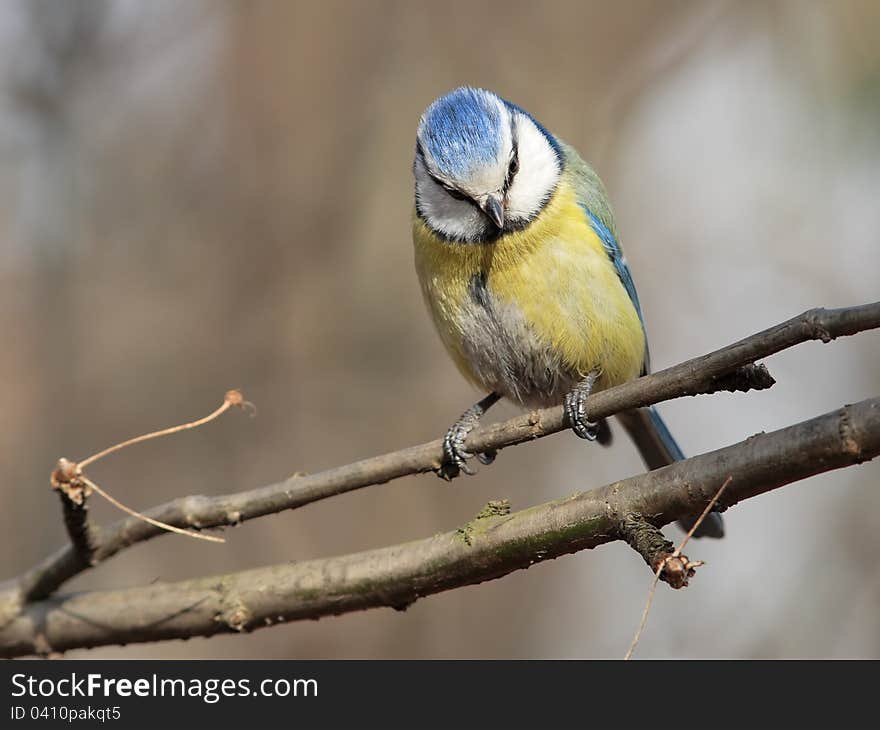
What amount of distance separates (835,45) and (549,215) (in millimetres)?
2709

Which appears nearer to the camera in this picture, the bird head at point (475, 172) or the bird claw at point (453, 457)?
the bird claw at point (453, 457)

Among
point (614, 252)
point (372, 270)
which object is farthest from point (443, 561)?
point (372, 270)

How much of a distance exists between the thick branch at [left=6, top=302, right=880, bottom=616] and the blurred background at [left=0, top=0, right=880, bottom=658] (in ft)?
6.34

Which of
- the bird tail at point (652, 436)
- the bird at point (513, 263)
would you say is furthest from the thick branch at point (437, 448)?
the bird tail at point (652, 436)

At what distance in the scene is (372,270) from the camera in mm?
4695

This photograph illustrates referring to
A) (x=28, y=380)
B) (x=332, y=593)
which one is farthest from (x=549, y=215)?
(x=28, y=380)

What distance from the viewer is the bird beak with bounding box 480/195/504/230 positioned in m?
2.63

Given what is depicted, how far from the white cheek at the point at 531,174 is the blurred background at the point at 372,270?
66.3 inches

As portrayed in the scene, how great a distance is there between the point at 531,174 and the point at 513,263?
1.03 ft

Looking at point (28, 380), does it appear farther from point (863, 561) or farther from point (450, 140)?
point (863, 561)

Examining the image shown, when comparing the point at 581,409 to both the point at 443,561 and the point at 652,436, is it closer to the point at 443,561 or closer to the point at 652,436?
the point at 443,561

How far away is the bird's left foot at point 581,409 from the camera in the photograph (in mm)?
2003

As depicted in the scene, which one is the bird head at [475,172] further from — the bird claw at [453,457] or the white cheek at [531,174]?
the bird claw at [453,457]

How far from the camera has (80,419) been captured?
14.0ft
